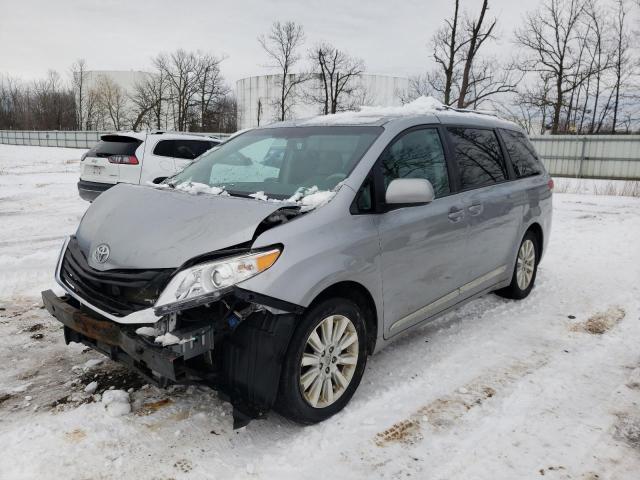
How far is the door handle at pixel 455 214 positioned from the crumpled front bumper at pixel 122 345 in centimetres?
231

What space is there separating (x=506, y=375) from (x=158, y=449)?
2.44m

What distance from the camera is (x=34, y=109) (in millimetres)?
76312

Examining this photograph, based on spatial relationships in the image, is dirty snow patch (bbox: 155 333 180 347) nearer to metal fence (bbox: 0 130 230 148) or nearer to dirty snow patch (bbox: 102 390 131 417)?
dirty snow patch (bbox: 102 390 131 417)

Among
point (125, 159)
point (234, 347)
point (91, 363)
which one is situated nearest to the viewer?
point (234, 347)

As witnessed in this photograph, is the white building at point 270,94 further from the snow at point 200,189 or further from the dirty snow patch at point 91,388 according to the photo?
the dirty snow patch at point 91,388

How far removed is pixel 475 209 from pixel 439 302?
88 centimetres

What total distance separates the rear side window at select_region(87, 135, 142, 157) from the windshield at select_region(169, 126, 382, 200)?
5.68 metres

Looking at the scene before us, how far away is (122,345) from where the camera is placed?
2557 mm

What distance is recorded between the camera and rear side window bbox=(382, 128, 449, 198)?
3.38 metres

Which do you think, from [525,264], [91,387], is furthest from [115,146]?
[525,264]

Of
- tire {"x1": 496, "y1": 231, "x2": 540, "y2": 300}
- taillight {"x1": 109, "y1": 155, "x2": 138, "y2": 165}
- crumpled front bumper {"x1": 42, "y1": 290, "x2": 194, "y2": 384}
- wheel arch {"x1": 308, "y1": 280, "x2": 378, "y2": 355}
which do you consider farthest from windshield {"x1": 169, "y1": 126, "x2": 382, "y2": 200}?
taillight {"x1": 109, "y1": 155, "x2": 138, "y2": 165}

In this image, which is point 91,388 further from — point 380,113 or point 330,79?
point 330,79

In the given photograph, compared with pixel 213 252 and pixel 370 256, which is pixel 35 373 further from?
pixel 370 256

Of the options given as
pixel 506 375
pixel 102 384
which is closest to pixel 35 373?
pixel 102 384
